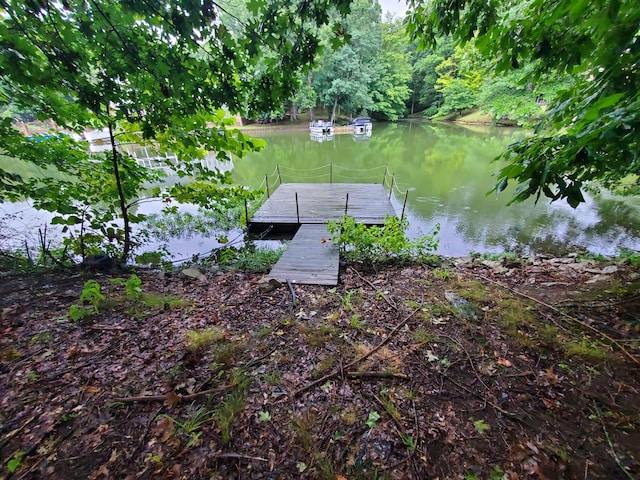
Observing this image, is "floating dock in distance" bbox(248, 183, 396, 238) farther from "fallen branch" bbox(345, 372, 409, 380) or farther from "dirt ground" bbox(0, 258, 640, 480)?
"fallen branch" bbox(345, 372, 409, 380)

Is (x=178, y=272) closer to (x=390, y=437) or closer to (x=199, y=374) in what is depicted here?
(x=199, y=374)

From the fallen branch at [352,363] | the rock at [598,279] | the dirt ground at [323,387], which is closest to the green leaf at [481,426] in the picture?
the dirt ground at [323,387]

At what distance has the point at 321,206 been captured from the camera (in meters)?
8.23

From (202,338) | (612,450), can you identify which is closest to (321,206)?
(202,338)

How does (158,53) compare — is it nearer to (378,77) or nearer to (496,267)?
(496,267)

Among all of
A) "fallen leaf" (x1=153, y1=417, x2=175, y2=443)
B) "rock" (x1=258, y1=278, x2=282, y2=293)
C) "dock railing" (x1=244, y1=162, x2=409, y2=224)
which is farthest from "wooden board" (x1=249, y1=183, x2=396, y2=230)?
"fallen leaf" (x1=153, y1=417, x2=175, y2=443)

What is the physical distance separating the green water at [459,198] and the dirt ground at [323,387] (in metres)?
1.35

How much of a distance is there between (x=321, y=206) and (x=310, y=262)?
3.78 meters

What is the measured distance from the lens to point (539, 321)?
7.84 ft

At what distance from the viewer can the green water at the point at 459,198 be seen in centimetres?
704

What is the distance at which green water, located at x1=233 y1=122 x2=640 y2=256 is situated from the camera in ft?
23.1

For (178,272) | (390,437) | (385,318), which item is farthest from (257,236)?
(390,437)

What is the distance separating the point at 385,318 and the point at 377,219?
4.77m

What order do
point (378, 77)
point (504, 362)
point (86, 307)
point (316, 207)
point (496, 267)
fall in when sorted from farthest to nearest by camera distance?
1. point (378, 77)
2. point (316, 207)
3. point (496, 267)
4. point (86, 307)
5. point (504, 362)
